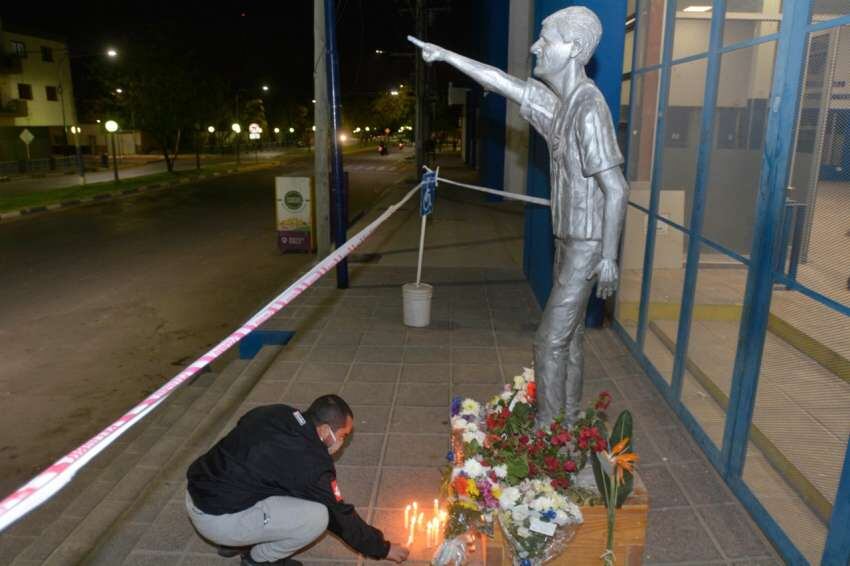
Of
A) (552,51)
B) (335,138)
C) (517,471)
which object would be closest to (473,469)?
(517,471)

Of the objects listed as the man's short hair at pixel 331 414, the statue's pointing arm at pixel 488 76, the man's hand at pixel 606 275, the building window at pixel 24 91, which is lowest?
the man's short hair at pixel 331 414

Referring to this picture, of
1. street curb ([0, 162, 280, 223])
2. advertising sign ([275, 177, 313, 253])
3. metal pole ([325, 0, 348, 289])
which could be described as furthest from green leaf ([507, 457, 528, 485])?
street curb ([0, 162, 280, 223])

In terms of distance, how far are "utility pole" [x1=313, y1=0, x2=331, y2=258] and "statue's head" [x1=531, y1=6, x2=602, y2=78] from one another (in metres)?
7.76

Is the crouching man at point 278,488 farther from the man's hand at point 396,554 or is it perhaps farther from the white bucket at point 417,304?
the white bucket at point 417,304

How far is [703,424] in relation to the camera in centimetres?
514

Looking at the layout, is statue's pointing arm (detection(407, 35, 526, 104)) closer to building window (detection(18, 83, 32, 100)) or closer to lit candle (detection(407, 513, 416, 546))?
lit candle (detection(407, 513, 416, 546))

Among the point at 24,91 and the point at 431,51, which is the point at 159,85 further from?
the point at 431,51

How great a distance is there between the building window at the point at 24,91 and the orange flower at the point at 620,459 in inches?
2096

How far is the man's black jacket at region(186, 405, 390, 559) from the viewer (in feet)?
10.8

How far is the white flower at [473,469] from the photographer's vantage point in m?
3.54

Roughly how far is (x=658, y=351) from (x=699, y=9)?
10.7 feet

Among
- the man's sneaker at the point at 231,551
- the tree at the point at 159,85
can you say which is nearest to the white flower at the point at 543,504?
the man's sneaker at the point at 231,551

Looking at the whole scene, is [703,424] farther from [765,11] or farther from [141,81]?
[141,81]

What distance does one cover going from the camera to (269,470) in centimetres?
329
